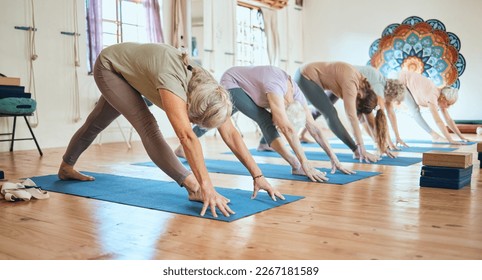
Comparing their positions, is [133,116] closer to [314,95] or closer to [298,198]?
[298,198]

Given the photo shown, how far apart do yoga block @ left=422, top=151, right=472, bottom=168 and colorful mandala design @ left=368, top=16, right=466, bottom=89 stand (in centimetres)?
630

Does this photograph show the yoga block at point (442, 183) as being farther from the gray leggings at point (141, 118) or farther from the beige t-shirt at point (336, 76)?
the gray leggings at point (141, 118)

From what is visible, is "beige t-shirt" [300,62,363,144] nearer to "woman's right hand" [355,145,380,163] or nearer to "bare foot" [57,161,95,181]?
"woman's right hand" [355,145,380,163]

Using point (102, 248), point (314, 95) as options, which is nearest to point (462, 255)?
point (102, 248)

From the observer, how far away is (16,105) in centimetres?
466

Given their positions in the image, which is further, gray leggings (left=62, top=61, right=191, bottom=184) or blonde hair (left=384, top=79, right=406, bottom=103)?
blonde hair (left=384, top=79, right=406, bottom=103)

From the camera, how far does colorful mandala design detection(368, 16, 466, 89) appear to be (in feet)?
28.6

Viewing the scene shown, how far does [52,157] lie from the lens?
469 centimetres

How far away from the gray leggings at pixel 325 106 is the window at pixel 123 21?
320 cm

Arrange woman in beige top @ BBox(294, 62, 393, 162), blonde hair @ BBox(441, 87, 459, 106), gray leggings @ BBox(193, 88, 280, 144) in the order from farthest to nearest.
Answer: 1. blonde hair @ BBox(441, 87, 459, 106)
2. woman in beige top @ BBox(294, 62, 393, 162)
3. gray leggings @ BBox(193, 88, 280, 144)

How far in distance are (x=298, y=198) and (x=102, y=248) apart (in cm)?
119

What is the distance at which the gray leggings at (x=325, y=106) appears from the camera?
403cm

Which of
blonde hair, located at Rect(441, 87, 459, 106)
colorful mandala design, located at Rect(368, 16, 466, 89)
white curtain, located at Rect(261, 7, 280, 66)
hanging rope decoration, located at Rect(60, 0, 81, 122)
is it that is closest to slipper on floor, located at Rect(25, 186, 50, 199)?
hanging rope decoration, located at Rect(60, 0, 81, 122)

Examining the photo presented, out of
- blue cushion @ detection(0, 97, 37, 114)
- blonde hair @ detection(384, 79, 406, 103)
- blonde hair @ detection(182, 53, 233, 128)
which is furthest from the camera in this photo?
blonde hair @ detection(384, 79, 406, 103)
